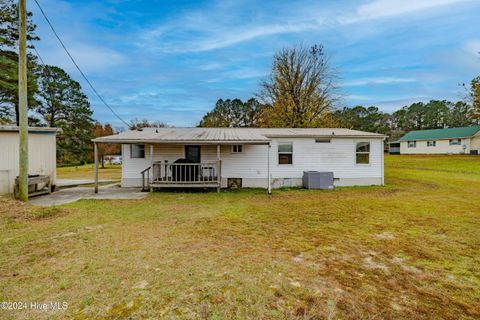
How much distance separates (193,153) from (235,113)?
32571 mm

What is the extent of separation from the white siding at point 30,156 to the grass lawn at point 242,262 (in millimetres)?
3229

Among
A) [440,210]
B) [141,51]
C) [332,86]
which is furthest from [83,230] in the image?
[332,86]

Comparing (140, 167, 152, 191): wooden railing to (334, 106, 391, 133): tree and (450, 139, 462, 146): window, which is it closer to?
(450, 139, 462, 146): window

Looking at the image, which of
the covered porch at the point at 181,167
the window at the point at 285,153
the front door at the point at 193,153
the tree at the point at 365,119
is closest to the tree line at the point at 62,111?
the covered porch at the point at 181,167

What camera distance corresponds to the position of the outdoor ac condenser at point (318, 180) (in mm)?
11742

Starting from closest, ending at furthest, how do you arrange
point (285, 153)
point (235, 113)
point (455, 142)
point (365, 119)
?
point (285, 153)
point (455, 142)
point (235, 113)
point (365, 119)

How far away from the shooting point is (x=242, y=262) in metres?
3.78

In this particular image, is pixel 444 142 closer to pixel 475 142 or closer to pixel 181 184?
pixel 475 142

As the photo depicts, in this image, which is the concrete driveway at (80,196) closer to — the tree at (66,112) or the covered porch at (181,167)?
the covered porch at (181,167)

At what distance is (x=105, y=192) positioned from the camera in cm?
1055

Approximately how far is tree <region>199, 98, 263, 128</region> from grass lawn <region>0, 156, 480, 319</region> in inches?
1378

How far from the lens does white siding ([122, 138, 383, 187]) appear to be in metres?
12.0

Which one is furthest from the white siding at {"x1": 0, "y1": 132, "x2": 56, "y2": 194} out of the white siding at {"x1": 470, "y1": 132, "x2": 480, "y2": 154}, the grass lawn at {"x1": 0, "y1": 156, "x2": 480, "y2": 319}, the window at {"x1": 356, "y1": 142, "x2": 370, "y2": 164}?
the white siding at {"x1": 470, "y1": 132, "x2": 480, "y2": 154}

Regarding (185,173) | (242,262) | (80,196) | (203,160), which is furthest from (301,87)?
(242,262)
